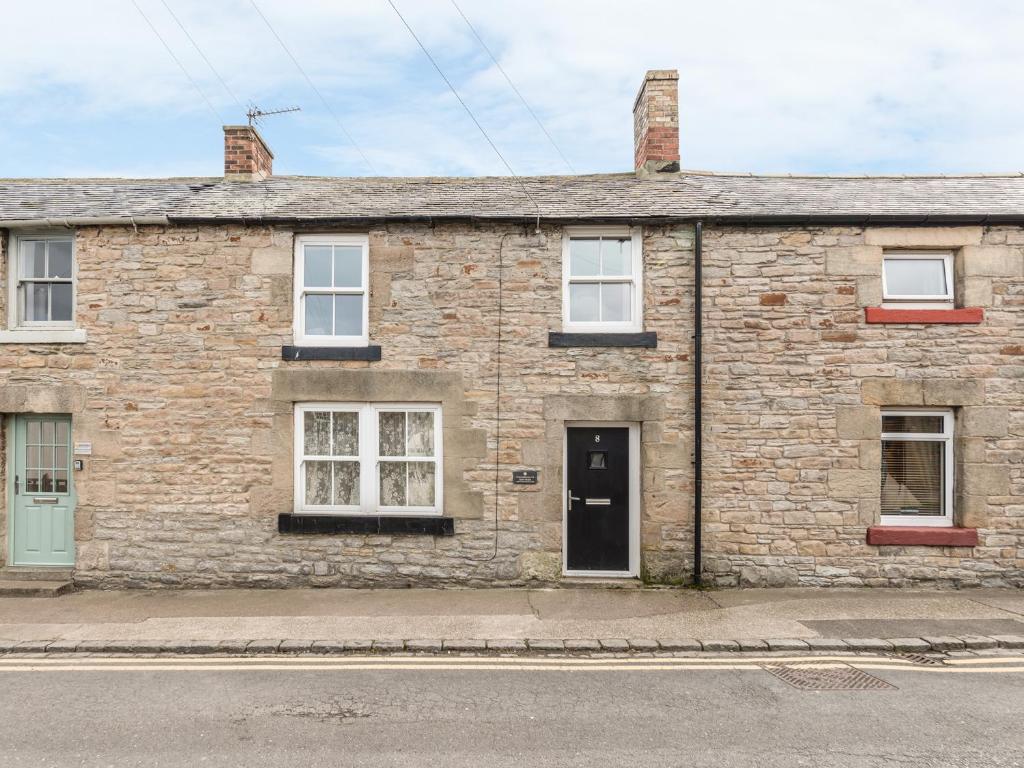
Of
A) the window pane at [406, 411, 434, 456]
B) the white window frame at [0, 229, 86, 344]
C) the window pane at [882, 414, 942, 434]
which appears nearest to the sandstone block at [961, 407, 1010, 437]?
the window pane at [882, 414, 942, 434]

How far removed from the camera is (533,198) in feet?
30.6

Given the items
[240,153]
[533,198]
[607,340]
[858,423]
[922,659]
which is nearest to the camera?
[922,659]

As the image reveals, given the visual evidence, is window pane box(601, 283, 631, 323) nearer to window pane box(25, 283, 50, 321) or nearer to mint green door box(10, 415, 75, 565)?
mint green door box(10, 415, 75, 565)

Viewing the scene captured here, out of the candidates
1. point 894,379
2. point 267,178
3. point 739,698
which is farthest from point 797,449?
point 267,178

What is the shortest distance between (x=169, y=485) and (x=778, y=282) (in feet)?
28.9

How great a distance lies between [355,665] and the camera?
5.92 meters

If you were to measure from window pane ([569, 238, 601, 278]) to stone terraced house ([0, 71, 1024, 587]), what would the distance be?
0.04 meters

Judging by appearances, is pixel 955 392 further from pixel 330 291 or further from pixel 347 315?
pixel 330 291

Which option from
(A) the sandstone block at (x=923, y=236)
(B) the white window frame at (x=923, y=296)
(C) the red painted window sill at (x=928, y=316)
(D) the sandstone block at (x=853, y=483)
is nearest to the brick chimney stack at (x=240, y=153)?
(A) the sandstone block at (x=923, y=236)

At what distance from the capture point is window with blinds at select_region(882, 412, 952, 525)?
8.61 metres

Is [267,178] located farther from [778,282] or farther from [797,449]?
[797,449]

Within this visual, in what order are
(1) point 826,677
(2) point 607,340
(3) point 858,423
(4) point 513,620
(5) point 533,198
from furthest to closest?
1. (5) point 533,198
2. (2) point 607,340
3. (3) point 858,423
4. (4) point 513,620
5. (1) point 826,677

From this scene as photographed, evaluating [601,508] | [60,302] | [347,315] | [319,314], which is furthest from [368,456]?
[60,302]

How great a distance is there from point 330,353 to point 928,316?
8138mm
